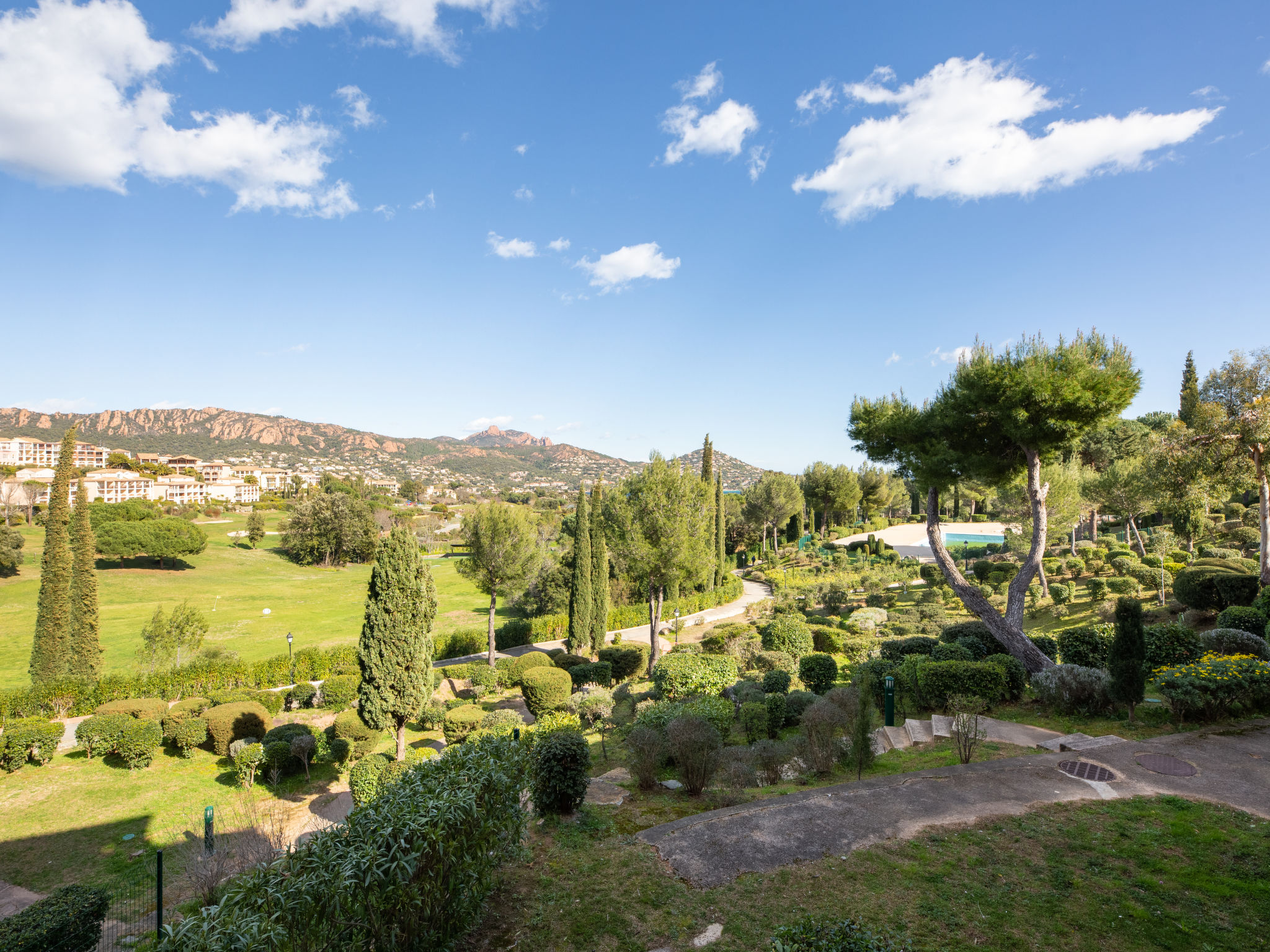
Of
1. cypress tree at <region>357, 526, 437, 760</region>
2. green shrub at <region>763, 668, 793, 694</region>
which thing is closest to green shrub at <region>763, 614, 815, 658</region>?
green shrub at <region>763, 668, 793, 694</region>

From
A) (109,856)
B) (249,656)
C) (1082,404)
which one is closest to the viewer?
(109,856)

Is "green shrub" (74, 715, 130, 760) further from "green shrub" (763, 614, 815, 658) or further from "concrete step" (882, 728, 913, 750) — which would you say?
"green shrub" (763, 614, 815, 658)

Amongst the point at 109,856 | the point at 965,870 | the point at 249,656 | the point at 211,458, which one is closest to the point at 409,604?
the point at 109,856

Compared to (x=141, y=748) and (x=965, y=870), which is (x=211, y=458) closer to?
(x=141, y=748)

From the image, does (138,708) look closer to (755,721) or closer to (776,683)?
(755,721)

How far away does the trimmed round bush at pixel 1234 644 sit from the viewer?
31.6 feet

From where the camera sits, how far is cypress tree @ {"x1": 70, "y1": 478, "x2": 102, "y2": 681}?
16.2 metres

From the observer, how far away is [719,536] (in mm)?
37688

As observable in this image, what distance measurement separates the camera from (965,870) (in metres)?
4.95

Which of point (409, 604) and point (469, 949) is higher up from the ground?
point (409, 604)

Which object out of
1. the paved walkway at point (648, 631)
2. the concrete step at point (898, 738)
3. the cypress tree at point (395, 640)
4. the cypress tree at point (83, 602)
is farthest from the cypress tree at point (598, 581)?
the cypress tree at point (83, 602)

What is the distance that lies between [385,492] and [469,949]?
11267 cm

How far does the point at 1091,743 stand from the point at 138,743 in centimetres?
1728

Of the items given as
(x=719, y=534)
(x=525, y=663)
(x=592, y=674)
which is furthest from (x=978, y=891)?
(x=719, y=534)
